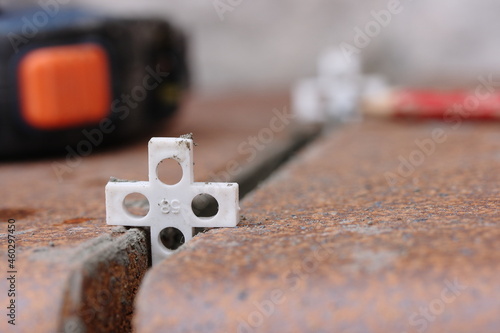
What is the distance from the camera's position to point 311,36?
3.15 m

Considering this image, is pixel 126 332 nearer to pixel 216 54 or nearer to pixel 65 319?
pixel 65 319

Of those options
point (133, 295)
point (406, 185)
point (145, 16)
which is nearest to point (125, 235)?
point (133, 295)

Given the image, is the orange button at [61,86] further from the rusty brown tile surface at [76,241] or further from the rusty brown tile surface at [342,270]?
the rusty brown tile surface at [342,270]

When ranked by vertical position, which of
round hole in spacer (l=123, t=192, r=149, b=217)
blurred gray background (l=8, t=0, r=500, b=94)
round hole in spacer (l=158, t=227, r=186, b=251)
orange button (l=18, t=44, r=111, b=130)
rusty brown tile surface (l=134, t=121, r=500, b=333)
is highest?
blurred gray background (l=8, t=0, r=500, b=94)

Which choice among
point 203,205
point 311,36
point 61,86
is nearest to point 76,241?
point 203,205

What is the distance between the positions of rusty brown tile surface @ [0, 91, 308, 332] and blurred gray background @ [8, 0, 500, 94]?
1.79m

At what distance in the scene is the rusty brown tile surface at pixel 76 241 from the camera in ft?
1.72

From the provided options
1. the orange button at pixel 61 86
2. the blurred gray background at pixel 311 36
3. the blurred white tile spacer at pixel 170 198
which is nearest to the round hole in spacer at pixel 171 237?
the blurred white tile spacer at pixel 170 198

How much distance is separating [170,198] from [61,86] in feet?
1.96

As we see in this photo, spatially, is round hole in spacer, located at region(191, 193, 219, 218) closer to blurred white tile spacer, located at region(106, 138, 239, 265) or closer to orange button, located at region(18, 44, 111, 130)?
blurred white tile spacer, located at region(106, 138, 239, 265)

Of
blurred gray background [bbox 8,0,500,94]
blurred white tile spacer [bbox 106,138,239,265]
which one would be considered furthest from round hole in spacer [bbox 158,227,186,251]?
blurred gray background [bbox 8,0,500,94]

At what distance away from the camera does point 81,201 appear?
909 millimetres

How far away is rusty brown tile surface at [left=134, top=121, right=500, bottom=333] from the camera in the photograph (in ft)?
1.57

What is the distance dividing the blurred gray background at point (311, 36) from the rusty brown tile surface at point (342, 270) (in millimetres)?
2283
